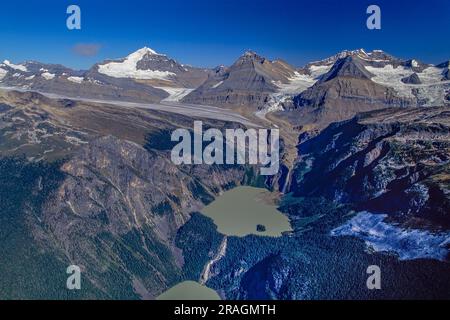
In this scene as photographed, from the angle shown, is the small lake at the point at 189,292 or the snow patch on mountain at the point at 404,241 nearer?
the snow patch on mountain at the point at 404,241

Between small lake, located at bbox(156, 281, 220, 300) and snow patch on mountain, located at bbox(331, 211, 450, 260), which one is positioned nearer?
snow patch on mountain, located at bbox(331, 211, 450, 260)

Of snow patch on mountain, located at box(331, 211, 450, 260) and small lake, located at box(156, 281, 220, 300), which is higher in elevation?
snow patch on mountain, located at box(331, 211, 450, 260)

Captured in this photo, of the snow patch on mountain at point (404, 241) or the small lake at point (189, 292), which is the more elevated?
the snow patch on mountain at point (404, 241)

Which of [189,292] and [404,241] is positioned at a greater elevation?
[404,241]

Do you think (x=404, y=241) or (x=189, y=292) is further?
(x=189, y=292)
